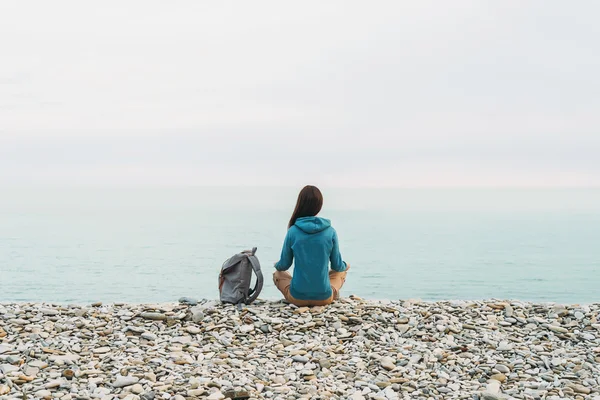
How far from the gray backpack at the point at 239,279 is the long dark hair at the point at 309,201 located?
96 cm

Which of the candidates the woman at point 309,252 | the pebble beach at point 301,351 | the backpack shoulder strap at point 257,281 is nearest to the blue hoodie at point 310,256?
the woman at point 309,252

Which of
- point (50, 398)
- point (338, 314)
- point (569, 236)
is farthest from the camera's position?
point (569, 236)

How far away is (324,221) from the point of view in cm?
765

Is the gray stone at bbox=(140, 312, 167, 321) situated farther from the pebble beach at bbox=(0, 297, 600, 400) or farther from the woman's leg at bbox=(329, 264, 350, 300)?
the woman's leg at bbox=(329, 264, 350, 300)

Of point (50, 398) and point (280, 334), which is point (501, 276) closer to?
point (280, 334)

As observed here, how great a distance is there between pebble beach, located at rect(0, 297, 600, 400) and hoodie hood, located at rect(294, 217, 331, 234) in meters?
1.06

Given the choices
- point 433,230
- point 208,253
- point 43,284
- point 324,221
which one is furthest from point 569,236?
point 324,221

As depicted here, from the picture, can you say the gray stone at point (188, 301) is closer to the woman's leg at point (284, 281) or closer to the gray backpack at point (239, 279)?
the gray backpack at point (239, 279)

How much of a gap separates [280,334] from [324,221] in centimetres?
171

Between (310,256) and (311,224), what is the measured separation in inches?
17.0

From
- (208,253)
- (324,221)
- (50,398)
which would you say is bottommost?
(208,253)

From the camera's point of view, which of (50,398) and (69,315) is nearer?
(50,398)

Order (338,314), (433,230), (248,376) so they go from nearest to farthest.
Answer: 1. (248,376)
2. (338,314)
3. (433,230)

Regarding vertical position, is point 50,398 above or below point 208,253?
above
